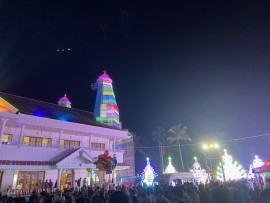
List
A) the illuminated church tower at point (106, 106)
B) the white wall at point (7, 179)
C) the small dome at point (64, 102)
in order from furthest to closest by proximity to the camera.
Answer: the small dome at point (64, 102)
the illuminated church tower at point (106, 106)
the white wall at point (7, 179)

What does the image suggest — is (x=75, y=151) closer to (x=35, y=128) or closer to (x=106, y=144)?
(x=35, y=128)

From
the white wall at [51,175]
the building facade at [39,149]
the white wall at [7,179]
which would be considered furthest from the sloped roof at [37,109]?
the white wall at [7,179]

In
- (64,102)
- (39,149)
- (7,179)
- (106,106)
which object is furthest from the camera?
(64,102)

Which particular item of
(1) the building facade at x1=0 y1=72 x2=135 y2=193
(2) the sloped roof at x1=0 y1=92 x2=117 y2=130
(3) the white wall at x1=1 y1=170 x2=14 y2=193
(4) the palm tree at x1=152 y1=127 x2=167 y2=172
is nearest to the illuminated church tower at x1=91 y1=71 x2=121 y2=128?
(2) the sloped roof at x1=0 y1=92 x2=117 y2=130

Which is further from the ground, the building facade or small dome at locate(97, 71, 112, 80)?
small dome at locate(97, 71, 112, 80)

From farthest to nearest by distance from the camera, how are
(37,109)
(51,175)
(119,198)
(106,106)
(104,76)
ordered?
(104,76) < (106,106) < (37,109) < (51,175) < (119,198)

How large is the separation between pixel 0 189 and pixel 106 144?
14.3 m

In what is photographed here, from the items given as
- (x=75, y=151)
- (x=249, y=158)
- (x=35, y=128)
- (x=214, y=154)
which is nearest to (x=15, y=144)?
(x=35, y=128)

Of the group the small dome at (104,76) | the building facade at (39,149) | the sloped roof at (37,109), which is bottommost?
the building facade at (39,149)

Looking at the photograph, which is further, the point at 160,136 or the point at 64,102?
the point at 160,136

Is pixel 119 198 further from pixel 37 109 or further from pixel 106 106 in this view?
pixel 106 106

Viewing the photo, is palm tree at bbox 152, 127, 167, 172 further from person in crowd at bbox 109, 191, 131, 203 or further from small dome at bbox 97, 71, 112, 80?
person in crowd at bbox 109, 191, 131, 203

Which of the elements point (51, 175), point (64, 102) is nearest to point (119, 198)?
point (51, 175)

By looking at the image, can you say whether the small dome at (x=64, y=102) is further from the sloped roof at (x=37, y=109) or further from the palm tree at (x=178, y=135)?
the palm tree at (x=178, y=135)
